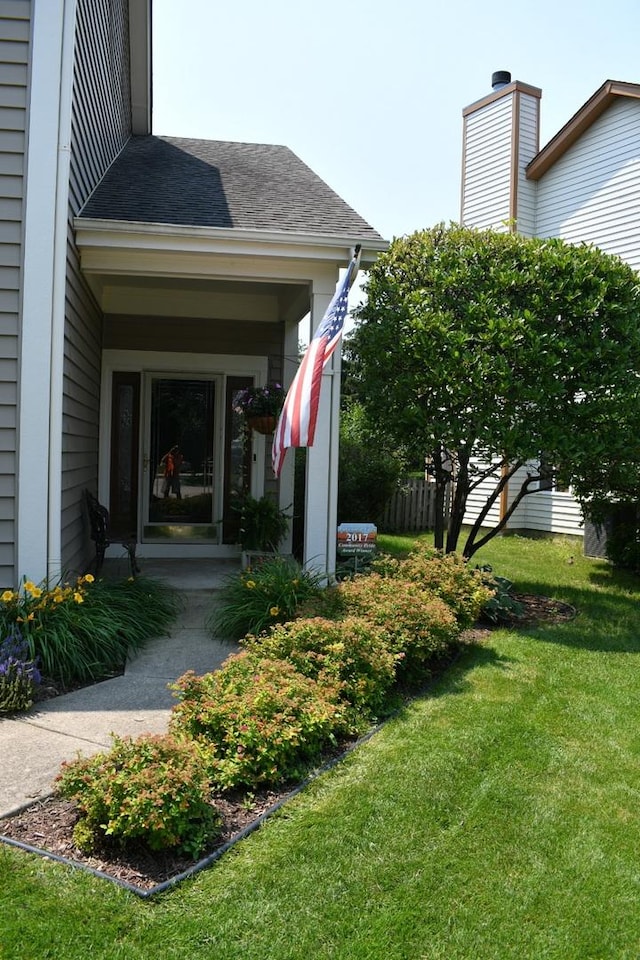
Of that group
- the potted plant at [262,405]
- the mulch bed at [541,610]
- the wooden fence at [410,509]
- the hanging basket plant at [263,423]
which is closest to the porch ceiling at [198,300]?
the potted plant at [262,405]

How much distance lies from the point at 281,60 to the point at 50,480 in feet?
22.1

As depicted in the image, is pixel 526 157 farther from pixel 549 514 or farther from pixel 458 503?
pixel 458 503

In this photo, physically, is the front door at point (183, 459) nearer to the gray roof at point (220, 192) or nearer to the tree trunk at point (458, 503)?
the gray roof at point (220, 192)

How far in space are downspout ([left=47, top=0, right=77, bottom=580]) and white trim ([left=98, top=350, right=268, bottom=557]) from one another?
12.8 feet

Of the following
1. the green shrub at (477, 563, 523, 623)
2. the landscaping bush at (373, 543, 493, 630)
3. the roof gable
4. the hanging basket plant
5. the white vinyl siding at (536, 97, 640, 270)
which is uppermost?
the roof gable

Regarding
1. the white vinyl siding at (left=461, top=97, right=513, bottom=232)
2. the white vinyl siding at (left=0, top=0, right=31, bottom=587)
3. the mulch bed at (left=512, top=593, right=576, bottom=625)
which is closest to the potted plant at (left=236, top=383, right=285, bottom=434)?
the mulch bed at (left=512, top=593, right=576, bottom=625)

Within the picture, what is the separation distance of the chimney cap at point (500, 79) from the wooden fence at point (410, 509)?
8352 mm

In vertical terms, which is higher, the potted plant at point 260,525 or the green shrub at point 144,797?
the potted plant at point 260,525

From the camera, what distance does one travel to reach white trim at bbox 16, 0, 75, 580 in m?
5.68

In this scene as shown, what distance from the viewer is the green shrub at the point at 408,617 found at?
525 cm

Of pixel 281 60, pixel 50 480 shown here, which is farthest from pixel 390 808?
pixel 281 60

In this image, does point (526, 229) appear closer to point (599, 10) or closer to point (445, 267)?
point (599, 10)

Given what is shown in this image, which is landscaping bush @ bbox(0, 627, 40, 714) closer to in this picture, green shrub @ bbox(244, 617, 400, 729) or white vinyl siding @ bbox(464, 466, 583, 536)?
green shrub @ bbox(244, 617, 400, 729)

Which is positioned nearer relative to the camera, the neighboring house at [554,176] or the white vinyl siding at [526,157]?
the neighboring house at [554,176]
